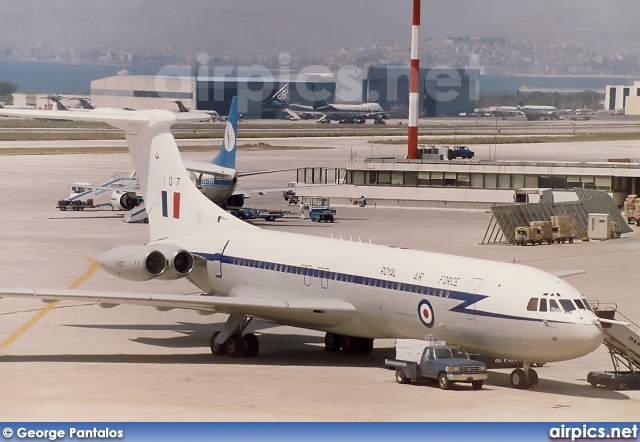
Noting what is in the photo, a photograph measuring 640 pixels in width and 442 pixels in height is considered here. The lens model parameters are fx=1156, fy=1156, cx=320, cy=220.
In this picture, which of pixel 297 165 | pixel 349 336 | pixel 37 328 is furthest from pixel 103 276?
pixel 297 165

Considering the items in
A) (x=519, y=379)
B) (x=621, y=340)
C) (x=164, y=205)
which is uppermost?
(x=164, y=205)

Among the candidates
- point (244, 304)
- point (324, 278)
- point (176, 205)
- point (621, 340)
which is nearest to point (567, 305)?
point (621, 340)

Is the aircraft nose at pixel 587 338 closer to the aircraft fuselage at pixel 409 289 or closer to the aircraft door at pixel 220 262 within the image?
the aircraft fuselage at pixel 409 289

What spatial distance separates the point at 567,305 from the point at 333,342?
29.7ft

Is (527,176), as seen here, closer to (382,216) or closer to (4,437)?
(382,216)

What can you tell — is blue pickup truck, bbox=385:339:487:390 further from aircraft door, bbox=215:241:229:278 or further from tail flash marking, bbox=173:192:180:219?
tail flash marking, bbox=173:192:180:219

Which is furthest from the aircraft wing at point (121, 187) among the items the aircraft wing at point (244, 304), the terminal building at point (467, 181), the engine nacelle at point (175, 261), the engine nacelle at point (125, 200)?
the aircraft wing at point (244, 304)

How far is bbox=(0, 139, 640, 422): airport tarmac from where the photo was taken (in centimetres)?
2503

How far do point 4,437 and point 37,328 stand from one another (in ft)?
58.0

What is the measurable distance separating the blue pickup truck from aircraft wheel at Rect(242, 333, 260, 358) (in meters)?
5.53

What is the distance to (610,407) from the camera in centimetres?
2608

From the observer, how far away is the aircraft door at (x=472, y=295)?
1123 inches

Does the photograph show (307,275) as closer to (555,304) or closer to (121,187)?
(555,304)

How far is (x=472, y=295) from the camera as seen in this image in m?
28.6
